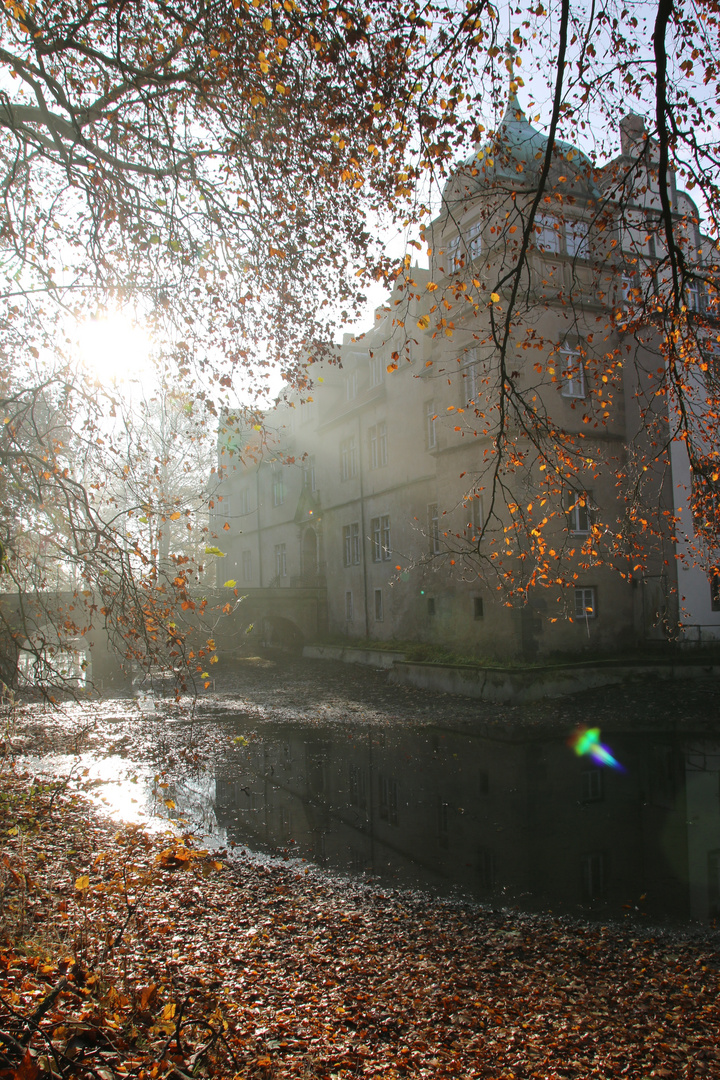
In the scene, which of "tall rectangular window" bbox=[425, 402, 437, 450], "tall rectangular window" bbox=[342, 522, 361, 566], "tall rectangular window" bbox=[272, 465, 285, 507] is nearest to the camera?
"tall rectangular window" bbox=[425, 402, 437, 450]

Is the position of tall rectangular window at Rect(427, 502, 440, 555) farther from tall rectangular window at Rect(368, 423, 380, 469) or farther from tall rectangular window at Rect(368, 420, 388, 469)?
tall rectangular window at Rect(368, 423, 380, 469)

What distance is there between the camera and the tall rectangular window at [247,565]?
44.8m

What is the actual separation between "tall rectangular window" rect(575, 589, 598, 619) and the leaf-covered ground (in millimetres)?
13798

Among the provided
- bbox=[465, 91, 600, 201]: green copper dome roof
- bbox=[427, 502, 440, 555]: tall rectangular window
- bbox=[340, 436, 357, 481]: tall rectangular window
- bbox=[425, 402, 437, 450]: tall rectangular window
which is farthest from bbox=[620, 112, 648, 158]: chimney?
bbox=[340, 436, 357, 481]: tall rectangular window

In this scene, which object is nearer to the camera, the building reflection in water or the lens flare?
the building reflection in water

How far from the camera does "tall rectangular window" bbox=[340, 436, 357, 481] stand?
29750 mm

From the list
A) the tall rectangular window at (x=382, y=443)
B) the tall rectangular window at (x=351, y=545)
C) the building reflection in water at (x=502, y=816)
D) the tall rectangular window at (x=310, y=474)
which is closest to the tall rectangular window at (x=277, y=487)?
the tall rectangular window at (x=310, y=474)

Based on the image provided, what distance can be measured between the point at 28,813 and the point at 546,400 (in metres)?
15.8

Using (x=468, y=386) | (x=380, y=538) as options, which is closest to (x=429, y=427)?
(x=468, y=386)

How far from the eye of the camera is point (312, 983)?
424cm

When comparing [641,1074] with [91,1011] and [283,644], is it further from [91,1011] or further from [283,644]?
[283,644]

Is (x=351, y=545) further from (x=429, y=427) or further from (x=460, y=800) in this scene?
(x=460, y=800)

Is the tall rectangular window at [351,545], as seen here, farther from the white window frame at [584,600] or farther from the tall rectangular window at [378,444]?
the white window frame at [584,600]

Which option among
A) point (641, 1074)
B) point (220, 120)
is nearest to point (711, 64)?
point (220, 120)
